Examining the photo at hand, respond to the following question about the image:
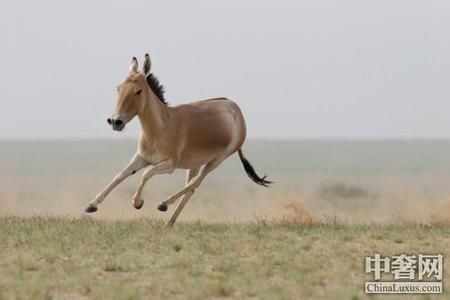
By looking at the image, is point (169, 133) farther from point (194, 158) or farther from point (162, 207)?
point (162, 207)

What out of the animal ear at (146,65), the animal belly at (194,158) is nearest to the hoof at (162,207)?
the animal belly at (194,158)

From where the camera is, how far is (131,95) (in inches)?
553

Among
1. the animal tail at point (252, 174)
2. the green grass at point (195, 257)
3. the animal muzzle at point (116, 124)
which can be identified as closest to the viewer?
the green grass at point (195, 257)

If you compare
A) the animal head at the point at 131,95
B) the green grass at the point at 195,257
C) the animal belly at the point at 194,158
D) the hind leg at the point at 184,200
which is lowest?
the green grass at the point at 195,257

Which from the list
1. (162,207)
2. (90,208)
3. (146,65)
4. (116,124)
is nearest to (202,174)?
(162,207)

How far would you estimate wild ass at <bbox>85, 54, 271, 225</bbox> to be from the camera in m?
14.1

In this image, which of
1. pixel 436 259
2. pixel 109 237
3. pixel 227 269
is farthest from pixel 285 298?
A: pixel 109 237

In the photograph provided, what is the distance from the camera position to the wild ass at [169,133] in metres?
14.1

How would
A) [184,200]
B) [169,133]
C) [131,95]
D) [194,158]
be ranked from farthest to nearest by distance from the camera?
[184,200] → [194,158] → [169,133] → [131,95]

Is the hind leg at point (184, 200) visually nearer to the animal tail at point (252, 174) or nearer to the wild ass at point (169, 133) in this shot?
the wild ass at point (169, 133)

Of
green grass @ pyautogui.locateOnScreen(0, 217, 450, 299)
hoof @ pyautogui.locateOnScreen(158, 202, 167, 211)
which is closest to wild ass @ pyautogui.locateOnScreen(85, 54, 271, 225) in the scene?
hoof @ pyautogui.locateOnScreen(158, 202, 167, 211)

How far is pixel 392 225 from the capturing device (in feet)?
52.8

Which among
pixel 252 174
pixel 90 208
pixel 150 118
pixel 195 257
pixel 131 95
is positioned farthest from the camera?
pixel 252 174

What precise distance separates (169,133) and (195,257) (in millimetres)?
2750
